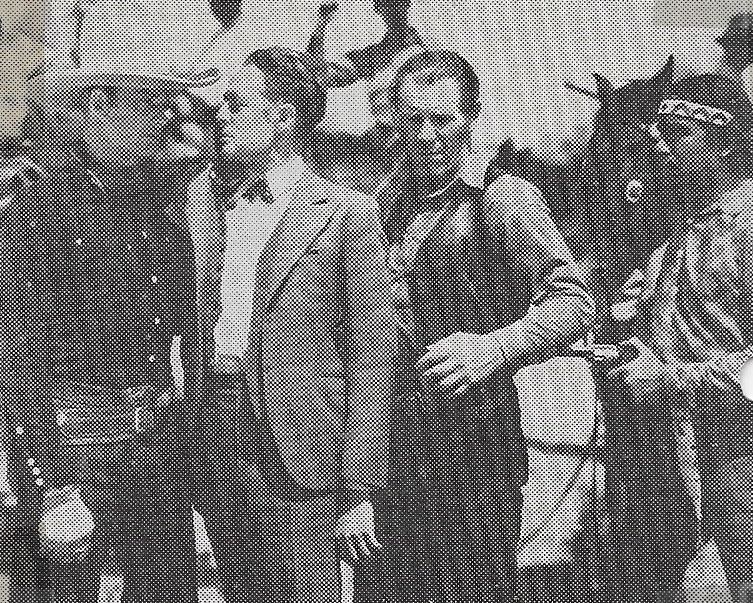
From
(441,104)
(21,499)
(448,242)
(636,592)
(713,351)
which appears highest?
(441,104)

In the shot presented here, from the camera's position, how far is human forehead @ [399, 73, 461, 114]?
94 cm

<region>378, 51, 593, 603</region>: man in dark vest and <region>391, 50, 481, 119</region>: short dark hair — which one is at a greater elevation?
<region>391, 50, 481, 119</region>: short dark hair

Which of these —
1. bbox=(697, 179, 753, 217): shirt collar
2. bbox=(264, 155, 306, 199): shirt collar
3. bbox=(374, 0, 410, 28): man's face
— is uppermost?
bbox=(374, 0, 410, 28): man's face

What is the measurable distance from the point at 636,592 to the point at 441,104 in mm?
559

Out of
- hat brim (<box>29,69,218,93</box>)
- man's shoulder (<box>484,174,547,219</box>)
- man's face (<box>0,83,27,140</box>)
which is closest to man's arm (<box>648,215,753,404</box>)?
man's shoulder (<box>484,174,547,219</box>)

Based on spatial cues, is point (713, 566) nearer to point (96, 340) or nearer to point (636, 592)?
point (636, 592)

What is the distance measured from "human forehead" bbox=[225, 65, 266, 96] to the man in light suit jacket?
0.06 meters

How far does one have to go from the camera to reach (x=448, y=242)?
93cm

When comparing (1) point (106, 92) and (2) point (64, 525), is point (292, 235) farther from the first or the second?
(2) point (64, 525)

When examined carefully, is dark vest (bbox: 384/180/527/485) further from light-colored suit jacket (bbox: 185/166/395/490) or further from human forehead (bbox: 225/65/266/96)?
human forehead (bbox: 225/65/266/96)

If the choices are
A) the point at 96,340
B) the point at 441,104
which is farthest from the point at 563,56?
the point at 96,340

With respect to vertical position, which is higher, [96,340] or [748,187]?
[748,187]

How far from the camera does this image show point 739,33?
0.95m

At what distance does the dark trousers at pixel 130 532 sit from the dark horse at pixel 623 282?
1.46 ft
